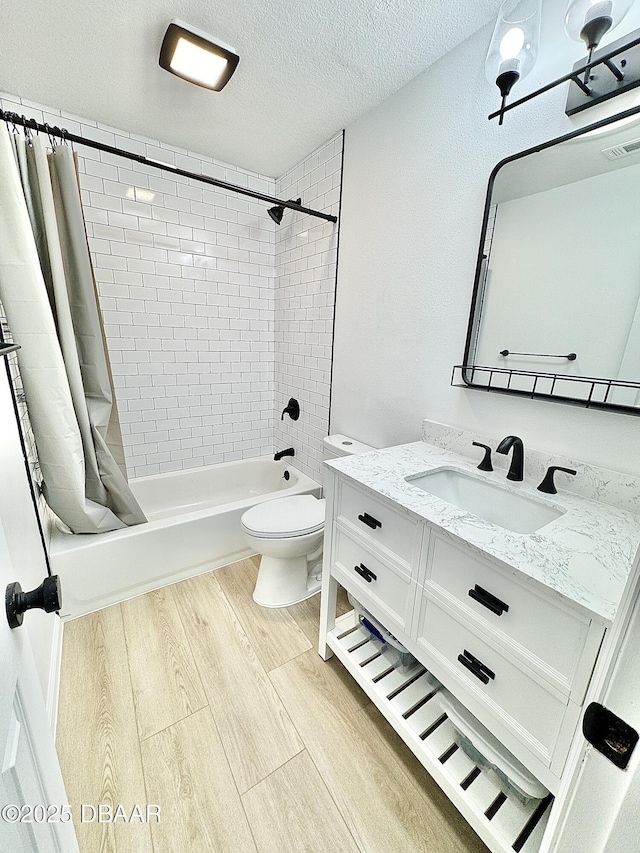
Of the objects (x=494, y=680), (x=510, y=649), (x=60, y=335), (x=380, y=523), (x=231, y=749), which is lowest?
(x=231, y=749)

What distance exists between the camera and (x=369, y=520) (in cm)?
110

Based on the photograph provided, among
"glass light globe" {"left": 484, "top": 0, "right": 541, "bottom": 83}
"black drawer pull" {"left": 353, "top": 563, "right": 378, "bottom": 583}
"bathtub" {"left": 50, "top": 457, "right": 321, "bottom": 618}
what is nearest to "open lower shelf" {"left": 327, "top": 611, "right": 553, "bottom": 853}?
"black drawer pull" {"left": 353, "top": 563, "right": 378, "bottom": 583}

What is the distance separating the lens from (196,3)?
116 cm

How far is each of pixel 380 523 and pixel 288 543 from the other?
0.66 metres

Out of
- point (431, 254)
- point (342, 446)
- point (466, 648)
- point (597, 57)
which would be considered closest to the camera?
point (466, 648)

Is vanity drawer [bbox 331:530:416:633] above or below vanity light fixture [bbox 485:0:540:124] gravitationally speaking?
below

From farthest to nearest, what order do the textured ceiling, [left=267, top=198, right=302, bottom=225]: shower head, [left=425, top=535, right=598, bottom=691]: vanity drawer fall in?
1. [left=267, top=198, right=302, bottom=225]: shower head
2. the textured ceiling
3. [left=425, top=535, right=598, bottom=691]: vanity drawer

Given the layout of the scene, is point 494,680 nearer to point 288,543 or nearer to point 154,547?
point 288,543

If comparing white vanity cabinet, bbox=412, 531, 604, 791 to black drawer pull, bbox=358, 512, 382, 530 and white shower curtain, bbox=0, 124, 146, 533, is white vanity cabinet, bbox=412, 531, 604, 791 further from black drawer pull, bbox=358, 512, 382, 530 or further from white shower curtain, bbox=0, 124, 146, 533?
white shower curtain, bbox=0, 124, 146, 533

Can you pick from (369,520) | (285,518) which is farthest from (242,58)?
(285,518)

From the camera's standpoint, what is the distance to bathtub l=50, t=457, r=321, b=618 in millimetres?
1582

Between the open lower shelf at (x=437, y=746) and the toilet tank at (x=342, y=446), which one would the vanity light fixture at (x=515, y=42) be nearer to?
the toilet tank at (x=342, y=446)

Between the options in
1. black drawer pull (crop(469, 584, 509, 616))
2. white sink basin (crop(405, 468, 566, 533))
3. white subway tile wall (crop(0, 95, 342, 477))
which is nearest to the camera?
black drawer pull (crop(469, 584, 509, 616))

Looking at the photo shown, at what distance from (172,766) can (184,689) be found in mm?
241
